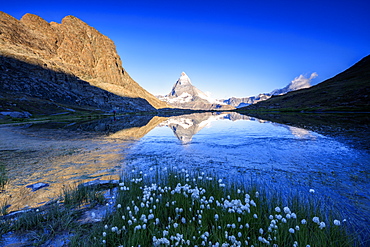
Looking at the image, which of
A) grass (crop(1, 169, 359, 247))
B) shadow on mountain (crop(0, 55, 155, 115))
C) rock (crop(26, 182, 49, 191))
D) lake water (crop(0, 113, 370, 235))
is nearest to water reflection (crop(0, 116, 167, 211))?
lake water (crop(0, 113, 370, 235))

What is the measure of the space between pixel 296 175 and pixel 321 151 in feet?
25.6

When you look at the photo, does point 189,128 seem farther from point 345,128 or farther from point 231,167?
point 231,167

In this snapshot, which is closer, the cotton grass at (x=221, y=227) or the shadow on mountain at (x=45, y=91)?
the cotton grass at (x=221, y=227)

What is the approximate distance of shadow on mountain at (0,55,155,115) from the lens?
91.4 meters

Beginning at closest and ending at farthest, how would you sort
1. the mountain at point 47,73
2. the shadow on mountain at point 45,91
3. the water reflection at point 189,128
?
the water reflection at point 189,128, the shadow on mountain at point 45,91, the mountain at point 47,73

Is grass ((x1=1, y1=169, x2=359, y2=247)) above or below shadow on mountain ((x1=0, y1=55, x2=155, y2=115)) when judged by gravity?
below

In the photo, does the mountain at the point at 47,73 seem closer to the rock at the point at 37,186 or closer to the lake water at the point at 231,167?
the lake water at the point at 231,167

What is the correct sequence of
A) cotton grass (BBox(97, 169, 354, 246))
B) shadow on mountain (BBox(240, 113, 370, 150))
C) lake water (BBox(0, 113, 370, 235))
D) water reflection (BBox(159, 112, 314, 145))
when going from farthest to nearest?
water reflection (BBox(159, 112, 314, 145))
shadow on mountain (BBox(240, 113, 370, 150))
lake water (BBox(0, 113, 370, 235))
cotton grass (BBox(97, 169, 354, 246))

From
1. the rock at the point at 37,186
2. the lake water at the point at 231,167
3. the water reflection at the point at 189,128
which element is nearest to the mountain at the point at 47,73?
the water reflection at the point at 189,128

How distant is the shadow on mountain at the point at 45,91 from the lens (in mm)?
91394

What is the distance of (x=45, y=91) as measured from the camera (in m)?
124

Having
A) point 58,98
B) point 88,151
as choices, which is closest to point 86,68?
point 58,98

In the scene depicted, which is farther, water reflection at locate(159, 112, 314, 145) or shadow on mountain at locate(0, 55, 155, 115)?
shadow on mountain at locate(0, 55, 155, 115)

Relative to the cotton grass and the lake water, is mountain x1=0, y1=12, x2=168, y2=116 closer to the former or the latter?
the lake water
